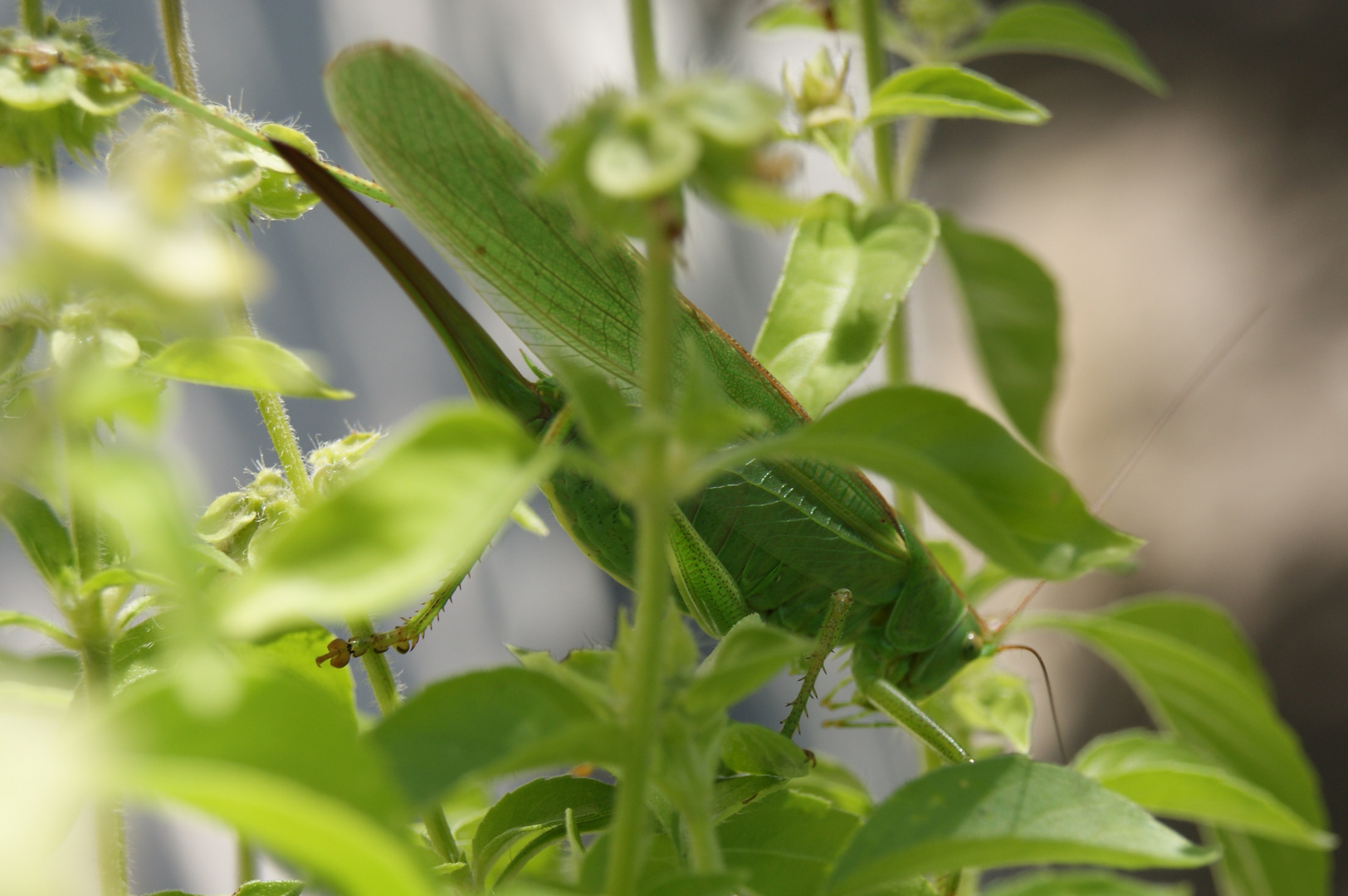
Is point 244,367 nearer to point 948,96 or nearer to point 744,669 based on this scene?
point 744,669

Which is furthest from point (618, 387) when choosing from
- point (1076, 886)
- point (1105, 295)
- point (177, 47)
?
point (1105, 295)

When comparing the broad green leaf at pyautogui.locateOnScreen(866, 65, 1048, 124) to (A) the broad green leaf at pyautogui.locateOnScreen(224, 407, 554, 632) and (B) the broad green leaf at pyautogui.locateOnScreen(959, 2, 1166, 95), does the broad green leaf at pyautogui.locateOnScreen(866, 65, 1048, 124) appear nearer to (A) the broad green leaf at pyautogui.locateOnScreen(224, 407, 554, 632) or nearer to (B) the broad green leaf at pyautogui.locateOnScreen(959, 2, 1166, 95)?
(B) the broad green leaf at pyautogui.locateOnScreen(959, 2, 1166, 95)

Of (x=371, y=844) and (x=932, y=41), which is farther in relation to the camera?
(x=932, y=41)

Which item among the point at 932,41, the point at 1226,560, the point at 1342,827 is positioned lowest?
the point at 1342,827

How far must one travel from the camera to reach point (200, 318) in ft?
0.48

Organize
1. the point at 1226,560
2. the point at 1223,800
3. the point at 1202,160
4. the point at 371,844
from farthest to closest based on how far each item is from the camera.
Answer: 1. the point at 1202,160
2. the point at 1226,560
3. the point at 1223,800
4. the point at 371,844

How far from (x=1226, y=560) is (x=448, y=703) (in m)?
1.82

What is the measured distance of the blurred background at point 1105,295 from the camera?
1228 millimetres

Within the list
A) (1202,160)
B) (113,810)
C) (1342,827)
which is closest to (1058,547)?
(113,810)

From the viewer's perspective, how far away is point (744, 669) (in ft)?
0.62

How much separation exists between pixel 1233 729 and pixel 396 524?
0.27 metres

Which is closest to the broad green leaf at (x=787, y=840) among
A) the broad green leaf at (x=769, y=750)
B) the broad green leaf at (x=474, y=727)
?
the broad green leaf at (x=769, y=750)

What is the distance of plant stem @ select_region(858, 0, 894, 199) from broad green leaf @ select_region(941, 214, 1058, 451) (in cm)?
15

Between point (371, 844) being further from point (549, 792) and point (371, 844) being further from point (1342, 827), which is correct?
point (1342, 827)
